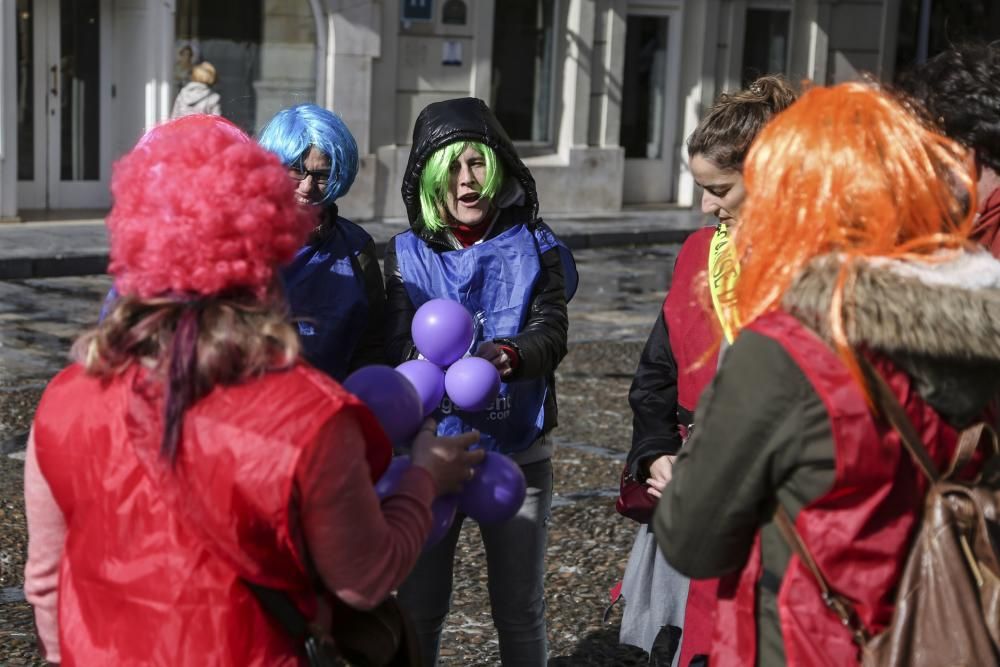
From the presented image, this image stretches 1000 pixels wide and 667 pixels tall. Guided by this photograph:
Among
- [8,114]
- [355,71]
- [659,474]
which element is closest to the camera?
[659,474]

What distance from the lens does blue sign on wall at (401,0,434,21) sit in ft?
52.3

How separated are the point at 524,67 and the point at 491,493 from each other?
15.3 m

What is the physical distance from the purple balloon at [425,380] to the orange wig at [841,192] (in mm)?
845

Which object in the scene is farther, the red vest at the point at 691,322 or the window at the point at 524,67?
the window at the point at 524,67

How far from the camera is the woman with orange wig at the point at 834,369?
1.99 meters

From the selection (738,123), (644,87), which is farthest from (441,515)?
(644,87)

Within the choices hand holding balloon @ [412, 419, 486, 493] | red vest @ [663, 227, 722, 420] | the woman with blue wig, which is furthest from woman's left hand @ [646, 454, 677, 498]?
the woman with blue wig

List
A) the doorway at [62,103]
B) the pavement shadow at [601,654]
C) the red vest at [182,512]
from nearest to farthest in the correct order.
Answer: the red vest at [182,512] < the pavement shadow at [601,654] < the doorway at [62,103]

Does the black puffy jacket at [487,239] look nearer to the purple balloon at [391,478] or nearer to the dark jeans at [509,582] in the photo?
the dark jeans at [509,582]

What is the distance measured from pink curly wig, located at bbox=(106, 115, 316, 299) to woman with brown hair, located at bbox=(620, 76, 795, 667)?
3.75ft

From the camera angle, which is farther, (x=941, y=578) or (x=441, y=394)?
(x=441, y=394)

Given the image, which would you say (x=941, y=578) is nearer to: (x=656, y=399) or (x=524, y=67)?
(x=656, y=399)

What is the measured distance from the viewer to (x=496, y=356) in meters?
3.23

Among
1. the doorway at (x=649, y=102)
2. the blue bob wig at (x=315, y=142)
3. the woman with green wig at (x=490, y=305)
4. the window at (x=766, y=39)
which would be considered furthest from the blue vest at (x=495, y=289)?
the window at (x=766, y=39)
